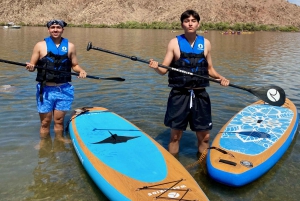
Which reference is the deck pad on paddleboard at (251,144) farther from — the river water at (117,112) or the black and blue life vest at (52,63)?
the black and blue life vest at (52,63)

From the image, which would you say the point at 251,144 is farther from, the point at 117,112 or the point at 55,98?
the point at 117,112

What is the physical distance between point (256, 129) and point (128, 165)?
2550 mm

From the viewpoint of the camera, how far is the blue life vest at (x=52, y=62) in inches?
198

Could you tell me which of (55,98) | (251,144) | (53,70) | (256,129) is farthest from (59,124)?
(256,129)

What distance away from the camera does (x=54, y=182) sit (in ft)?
14.8

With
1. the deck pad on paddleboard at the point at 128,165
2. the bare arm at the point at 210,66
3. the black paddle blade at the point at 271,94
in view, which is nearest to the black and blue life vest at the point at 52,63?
the deck pad on paddleboard at the point at 128,165

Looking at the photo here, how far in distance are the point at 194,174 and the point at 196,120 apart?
84 centimetres

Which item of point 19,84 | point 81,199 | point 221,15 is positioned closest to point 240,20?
point 221,15

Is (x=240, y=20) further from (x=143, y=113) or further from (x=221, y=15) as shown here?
(x=143, y=113)

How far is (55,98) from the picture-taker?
5.18 metres

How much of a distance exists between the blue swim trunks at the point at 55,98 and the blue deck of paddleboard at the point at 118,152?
511 millimetres

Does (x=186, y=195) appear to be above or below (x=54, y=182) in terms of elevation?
above

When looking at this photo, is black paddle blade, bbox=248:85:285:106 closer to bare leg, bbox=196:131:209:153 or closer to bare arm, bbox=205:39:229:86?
bare arm, bbox=205:39:229:86

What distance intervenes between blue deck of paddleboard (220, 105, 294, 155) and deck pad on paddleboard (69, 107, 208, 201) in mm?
1142
